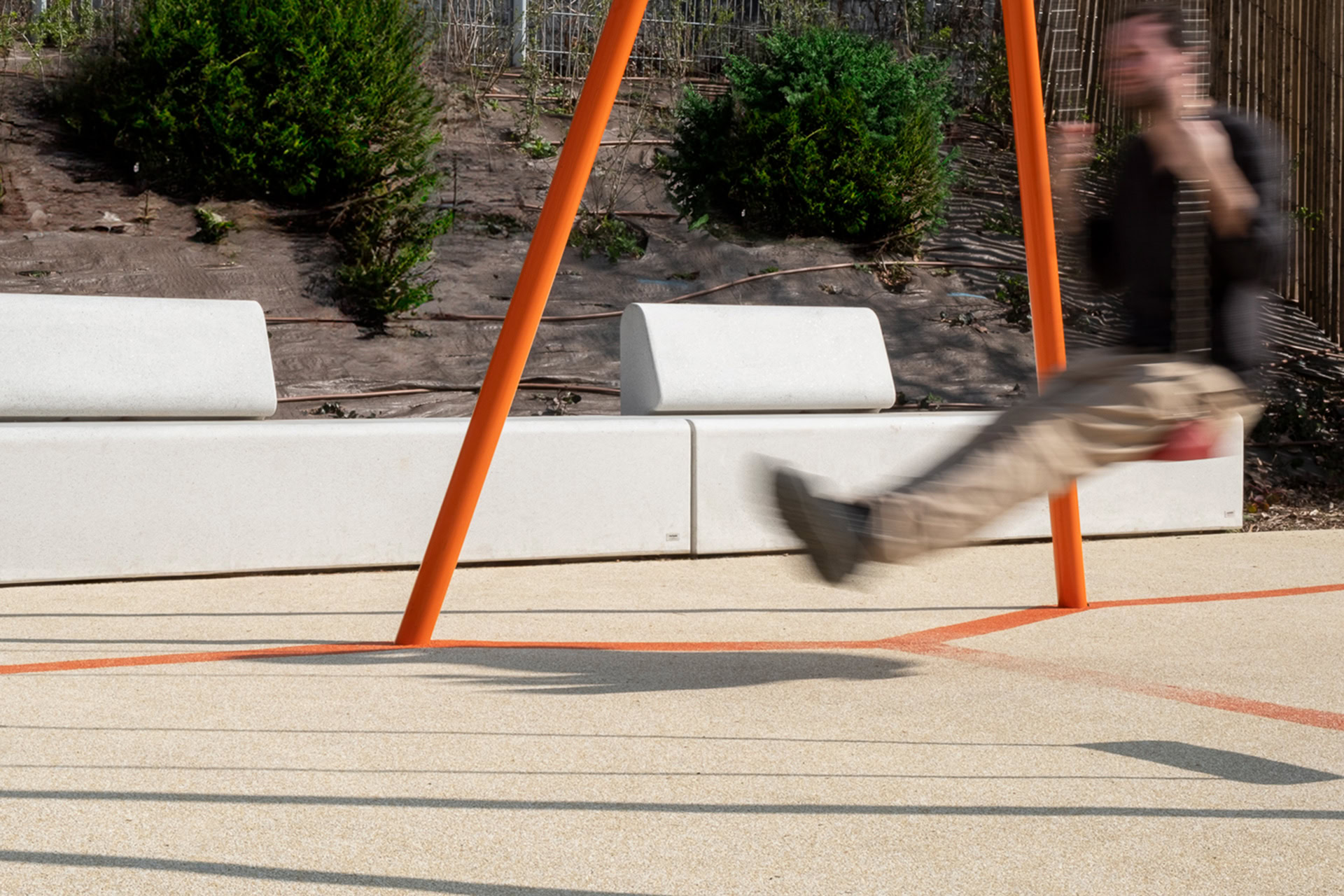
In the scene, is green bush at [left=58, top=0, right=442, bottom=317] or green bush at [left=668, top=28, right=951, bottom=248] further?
green bush at [left=668, top=28, right=951, bottom=248]

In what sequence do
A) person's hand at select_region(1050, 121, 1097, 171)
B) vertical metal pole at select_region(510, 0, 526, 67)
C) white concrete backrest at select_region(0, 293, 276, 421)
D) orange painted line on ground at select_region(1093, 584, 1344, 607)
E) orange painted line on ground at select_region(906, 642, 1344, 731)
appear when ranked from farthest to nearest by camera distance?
1. vertical metal pole at select_region(510, 0, 526, 67)
2. white concrete backrest at select_region(0, 293, 276, 421)
3. orange painted line on ground at select_region(1093, 584, 1344, 607)
4. orange painted line on ground at select_region(906, 642, 1344, 731)
5. person's hand at select_region(1050, 121, 1097, 171)

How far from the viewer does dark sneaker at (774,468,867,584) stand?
2357 mm

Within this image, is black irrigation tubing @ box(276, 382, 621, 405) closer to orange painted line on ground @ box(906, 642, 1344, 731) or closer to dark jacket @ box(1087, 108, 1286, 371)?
orange painted line on ground @ box(906, 642, 1344, 731)

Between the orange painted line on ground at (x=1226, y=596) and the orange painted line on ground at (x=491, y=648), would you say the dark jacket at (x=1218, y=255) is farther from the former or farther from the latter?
the orange painted line on ground at (x=1226, y=596)

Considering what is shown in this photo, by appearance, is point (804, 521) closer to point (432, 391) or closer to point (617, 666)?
point (617, 666)

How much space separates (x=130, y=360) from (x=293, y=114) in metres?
4.13

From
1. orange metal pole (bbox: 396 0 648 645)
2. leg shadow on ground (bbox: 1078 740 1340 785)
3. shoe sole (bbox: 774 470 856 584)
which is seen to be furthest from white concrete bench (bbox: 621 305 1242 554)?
shoe sole (bbox: 774 470 856 584)

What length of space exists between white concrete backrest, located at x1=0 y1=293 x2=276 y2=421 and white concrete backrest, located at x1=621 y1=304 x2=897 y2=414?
1.84 meters

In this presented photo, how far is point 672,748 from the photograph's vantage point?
3.20 metres

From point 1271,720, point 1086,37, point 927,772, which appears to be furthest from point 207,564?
point 1086,37

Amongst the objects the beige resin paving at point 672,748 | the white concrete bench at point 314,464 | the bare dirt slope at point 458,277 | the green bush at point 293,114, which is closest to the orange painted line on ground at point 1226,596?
the beige resin paving at point 672,748

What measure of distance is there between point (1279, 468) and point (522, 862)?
7.73 meters

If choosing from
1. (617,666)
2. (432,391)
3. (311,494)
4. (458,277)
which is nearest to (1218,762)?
(617,666)

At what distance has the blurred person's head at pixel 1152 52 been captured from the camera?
2939mm
